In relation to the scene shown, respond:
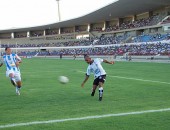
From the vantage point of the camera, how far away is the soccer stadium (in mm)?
8375

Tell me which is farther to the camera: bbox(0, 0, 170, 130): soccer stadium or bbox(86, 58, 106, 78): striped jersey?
bbox(86, 58, 106, 78): striped jersey

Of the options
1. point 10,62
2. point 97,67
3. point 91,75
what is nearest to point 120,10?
point 91,75

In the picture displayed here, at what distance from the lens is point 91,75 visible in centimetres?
2403

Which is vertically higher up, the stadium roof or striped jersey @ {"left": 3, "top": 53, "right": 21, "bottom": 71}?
the stadium roof

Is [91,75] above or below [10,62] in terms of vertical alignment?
below

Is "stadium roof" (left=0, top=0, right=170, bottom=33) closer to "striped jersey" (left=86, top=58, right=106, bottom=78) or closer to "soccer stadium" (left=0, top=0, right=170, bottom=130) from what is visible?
"soccer stadium" (left=0, top=0, right=170, bottom=130)

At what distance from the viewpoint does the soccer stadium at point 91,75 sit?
27.5 feet

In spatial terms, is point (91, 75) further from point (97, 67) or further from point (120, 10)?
point (120, 10)

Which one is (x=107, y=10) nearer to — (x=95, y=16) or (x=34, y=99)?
(x=95, y=16)

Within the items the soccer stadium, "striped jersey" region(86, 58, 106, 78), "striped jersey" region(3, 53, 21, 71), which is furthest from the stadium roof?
"striped jersey" region(86, 58, 106, 78)

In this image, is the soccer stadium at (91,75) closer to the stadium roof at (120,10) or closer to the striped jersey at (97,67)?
the stadium roof at (120,10)

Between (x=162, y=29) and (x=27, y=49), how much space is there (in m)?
49.8

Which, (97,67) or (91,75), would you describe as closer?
(97,67)

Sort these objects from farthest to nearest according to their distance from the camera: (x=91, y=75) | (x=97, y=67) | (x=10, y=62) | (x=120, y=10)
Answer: (x=120, y=10) → (x=91, y=75) → (x=10, y=62) → (x=97, y=67)
